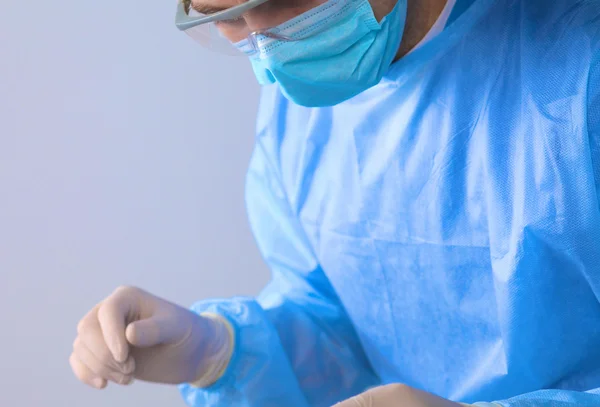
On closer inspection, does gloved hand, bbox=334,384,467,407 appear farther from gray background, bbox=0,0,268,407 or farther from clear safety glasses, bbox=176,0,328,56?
gray background, bbox=0,0,268,407

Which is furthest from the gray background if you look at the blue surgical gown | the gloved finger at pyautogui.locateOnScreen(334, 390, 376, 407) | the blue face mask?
the gloved finger at pyautogui.locateOnScreen(334, 390, 376, 407)

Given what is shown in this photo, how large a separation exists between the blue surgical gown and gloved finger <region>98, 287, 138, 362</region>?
190mm

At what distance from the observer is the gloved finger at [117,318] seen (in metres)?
1.03

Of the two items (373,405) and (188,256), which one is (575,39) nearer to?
(373,405)

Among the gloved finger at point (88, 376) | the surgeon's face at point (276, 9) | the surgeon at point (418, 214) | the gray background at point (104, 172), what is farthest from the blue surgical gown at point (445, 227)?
the gray background at point (104, 172)

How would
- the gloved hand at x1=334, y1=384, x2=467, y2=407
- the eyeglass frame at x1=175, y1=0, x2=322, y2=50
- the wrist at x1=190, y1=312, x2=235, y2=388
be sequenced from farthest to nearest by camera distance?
the wrist at x1=190, y1=312, x2=235, y2=388
the eyeglass frame at x1=175, y1=0, x2=322, y2=50
the gloved hand at x1=334, y1=384, x2=467, y2=407

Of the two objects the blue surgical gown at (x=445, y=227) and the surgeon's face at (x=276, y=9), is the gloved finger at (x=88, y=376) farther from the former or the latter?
the surgeon's face at (x=276, y=9)

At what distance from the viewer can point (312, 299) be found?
1367 millimetres

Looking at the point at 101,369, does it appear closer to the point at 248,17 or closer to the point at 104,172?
the point at 248,17

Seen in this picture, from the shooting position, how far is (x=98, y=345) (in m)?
1.06

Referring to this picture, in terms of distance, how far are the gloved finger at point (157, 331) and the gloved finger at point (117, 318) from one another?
2 cm

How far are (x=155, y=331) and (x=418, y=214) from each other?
396 mm

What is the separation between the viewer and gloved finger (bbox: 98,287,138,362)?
40.4 inches

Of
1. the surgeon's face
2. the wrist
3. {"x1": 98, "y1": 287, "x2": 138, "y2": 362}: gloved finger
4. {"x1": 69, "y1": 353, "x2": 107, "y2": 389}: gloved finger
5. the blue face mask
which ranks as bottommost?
the wrist
